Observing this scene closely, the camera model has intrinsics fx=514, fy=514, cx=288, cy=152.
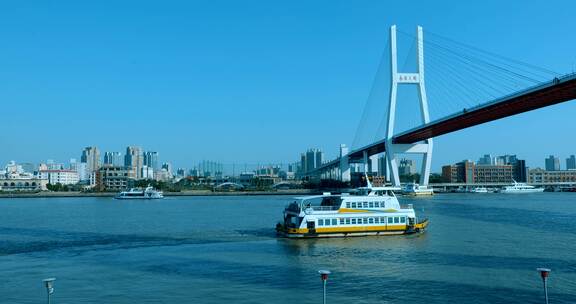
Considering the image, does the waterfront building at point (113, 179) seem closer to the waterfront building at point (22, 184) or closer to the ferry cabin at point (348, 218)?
the waterfront building at point (22, 184)

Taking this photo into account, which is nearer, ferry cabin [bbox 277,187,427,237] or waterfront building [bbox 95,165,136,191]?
ferry cabin [bbox 277,187,427,237]

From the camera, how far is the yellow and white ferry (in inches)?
920

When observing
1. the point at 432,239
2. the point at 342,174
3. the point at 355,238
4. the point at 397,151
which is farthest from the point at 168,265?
the point at 342,174

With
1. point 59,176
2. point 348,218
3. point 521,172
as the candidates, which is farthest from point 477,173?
point 348,218

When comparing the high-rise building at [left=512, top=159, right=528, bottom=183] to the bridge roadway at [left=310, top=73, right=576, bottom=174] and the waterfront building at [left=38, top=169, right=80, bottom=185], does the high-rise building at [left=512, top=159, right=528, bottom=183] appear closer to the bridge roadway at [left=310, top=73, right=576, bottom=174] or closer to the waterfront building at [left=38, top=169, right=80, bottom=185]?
the bridge roadway at [left=310, top=73, right=576, bottom=174]

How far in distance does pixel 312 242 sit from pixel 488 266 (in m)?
8.02

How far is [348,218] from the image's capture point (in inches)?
940

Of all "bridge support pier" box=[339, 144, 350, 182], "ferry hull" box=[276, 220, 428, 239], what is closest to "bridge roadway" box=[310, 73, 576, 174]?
"ferry hull" box=[276, 220, 428, 239]

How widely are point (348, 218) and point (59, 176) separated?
157 m

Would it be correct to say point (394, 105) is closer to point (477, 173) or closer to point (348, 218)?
point (348, 218)

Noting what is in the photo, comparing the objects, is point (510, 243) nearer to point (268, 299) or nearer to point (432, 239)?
point (432, 239)

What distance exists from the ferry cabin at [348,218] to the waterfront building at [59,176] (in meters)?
147

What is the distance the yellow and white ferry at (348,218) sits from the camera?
76.6ft

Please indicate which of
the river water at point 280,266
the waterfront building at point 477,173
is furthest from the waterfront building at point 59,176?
the river water at point 280,266
